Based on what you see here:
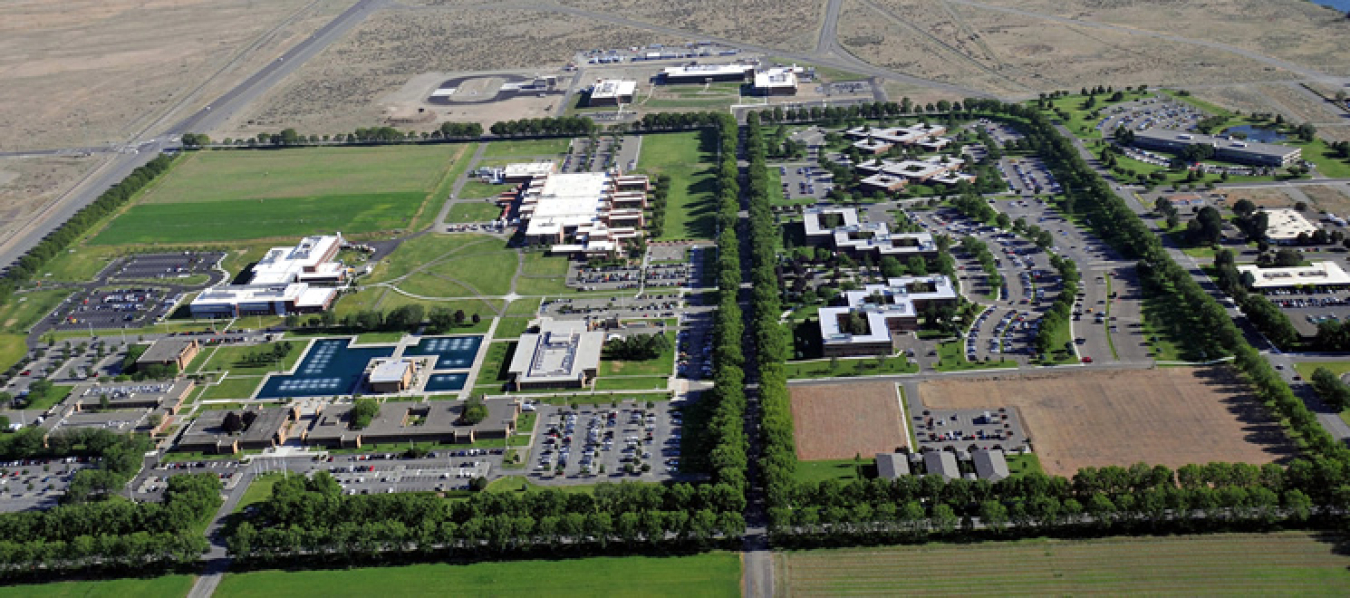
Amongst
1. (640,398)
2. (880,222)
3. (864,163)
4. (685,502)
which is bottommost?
(685,502)

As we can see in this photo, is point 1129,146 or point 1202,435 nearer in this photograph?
point 1202,435

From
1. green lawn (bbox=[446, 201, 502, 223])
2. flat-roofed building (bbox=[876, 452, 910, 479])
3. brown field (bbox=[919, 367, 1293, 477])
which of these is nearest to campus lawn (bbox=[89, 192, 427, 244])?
green lawn (bbox=[446, 201, 502, 223])

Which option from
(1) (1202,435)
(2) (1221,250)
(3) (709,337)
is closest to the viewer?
(1) (1202,435)

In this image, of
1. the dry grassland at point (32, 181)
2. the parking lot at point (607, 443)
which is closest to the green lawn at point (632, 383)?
the parking lot at point (607, 443)

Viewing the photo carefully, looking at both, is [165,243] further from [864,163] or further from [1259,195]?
[1259,195]

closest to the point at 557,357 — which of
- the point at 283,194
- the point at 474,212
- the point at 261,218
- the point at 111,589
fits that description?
the point at 111,589

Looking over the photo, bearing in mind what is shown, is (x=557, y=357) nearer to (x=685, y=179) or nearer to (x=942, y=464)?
(x=942, y=464)

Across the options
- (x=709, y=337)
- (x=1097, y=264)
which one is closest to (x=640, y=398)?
Result: (x=709, y=337)

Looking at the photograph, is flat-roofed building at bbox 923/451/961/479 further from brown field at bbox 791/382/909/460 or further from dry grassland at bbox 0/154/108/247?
dry grassland at bbox 0/154/108/247

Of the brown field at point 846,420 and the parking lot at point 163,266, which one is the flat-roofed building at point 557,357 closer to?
the brown field at point 846,420
